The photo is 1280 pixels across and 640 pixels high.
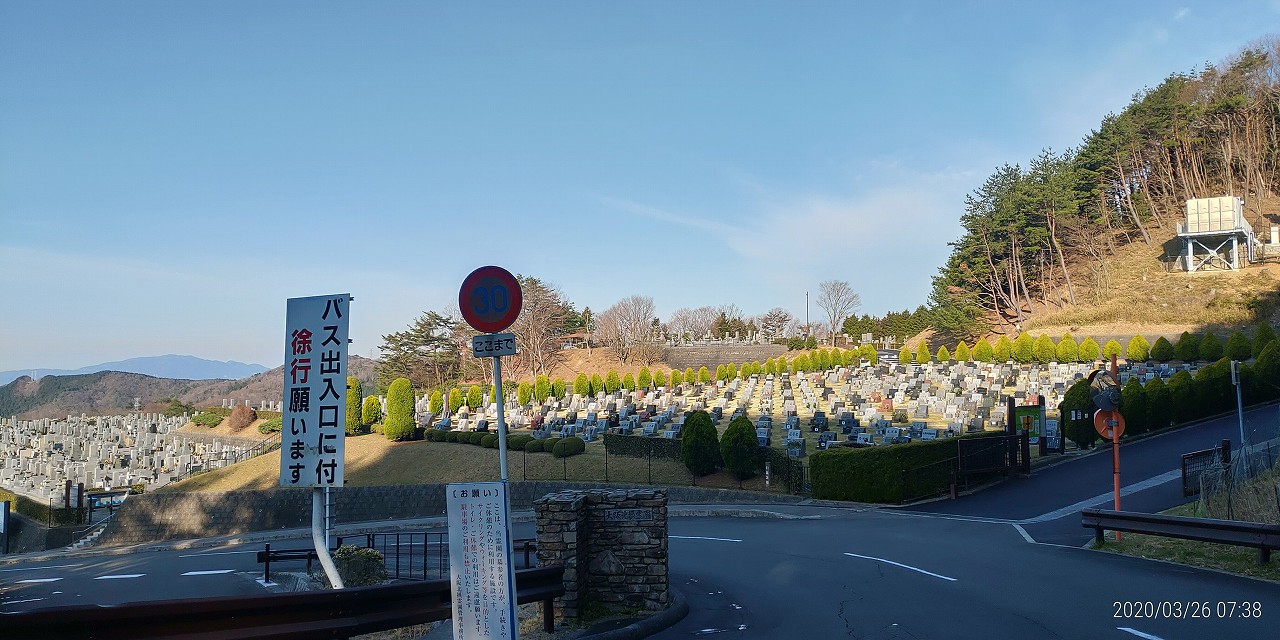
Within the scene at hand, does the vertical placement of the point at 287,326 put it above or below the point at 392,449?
above

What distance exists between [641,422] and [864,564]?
979 inches

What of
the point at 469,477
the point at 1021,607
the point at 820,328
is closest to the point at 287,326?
the point at 1021,607

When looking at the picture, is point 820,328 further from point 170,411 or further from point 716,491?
point 716,491

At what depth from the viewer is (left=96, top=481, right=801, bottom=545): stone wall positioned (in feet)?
100

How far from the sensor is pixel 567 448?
3041cm

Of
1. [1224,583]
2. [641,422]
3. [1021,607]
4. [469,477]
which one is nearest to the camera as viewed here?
[1021,607]

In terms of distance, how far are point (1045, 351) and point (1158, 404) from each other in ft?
66.4

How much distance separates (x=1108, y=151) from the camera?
70438mm

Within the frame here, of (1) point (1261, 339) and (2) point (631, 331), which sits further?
(2) point (631, 331)

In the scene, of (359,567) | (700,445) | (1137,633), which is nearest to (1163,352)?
(700,445)

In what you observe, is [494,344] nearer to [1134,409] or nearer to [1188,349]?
[1134,409]
